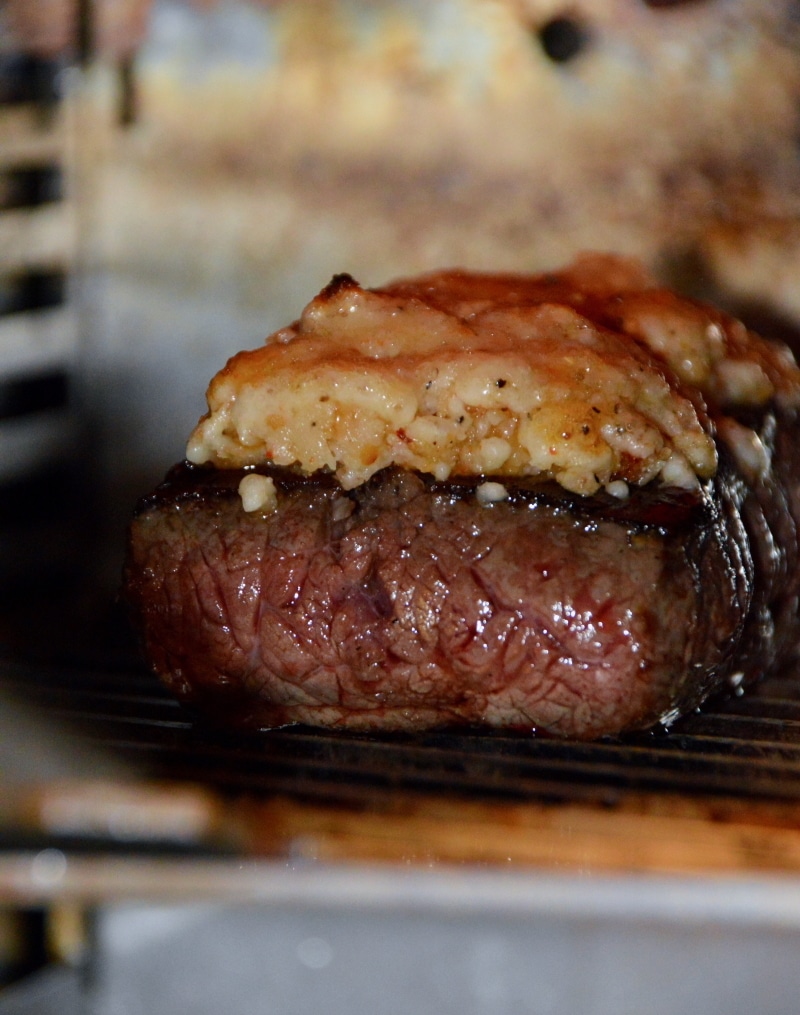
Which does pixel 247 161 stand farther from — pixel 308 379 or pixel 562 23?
pixel 308 379

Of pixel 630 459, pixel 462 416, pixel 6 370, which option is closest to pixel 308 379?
pixel 462 416

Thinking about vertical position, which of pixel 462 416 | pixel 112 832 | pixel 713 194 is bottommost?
pixel 112 832

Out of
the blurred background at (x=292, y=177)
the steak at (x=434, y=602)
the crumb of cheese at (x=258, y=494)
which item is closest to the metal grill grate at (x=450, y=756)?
the steak at (x=434, y=602)

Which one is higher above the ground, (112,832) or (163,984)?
(112,832)

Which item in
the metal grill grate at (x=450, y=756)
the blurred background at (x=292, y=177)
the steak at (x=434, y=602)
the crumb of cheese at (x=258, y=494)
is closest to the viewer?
the metal grill grate at (x=450, y=756)

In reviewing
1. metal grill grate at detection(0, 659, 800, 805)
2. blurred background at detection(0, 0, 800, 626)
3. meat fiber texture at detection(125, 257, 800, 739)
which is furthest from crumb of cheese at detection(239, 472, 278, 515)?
blurred background at detection(0, 0, 800, 626)

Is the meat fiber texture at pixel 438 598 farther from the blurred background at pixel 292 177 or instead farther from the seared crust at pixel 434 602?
the blurred background at pixel 292 177

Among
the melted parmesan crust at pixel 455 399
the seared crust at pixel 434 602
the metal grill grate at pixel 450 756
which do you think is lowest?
the metal grill grate at pixel 450 756

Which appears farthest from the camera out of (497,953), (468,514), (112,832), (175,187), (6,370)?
(175,187)
